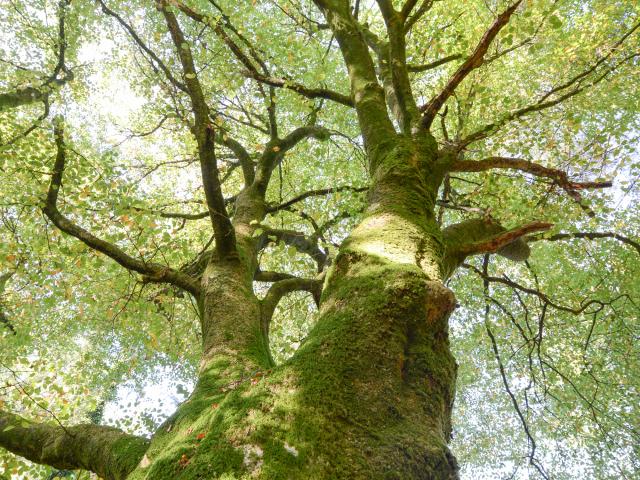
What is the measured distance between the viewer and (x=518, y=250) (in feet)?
16.1

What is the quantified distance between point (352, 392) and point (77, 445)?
2547 millimetres

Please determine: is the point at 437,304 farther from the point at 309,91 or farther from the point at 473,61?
the point at 309,91

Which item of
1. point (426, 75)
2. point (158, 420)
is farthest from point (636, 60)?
point (158, 420)

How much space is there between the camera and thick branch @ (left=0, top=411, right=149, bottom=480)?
8.97ft

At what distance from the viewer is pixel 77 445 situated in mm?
3098

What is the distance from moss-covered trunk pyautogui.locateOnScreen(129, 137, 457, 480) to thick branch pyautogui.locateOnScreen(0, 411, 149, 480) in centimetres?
33

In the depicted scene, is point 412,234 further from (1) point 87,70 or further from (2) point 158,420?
(1) point 87,70

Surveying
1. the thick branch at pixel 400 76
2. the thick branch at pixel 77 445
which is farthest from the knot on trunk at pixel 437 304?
the thick branch at pixel 400 76

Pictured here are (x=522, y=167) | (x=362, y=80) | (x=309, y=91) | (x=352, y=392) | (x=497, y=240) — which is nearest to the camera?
(x=352, y=392)

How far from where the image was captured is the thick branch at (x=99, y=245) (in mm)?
3672

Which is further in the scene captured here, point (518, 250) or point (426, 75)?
point (426, 75)

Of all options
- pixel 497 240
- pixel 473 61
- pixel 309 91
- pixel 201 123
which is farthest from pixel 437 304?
pixel 309 91

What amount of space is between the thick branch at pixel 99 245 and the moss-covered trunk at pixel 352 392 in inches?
43.4

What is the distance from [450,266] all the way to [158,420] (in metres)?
7.33
